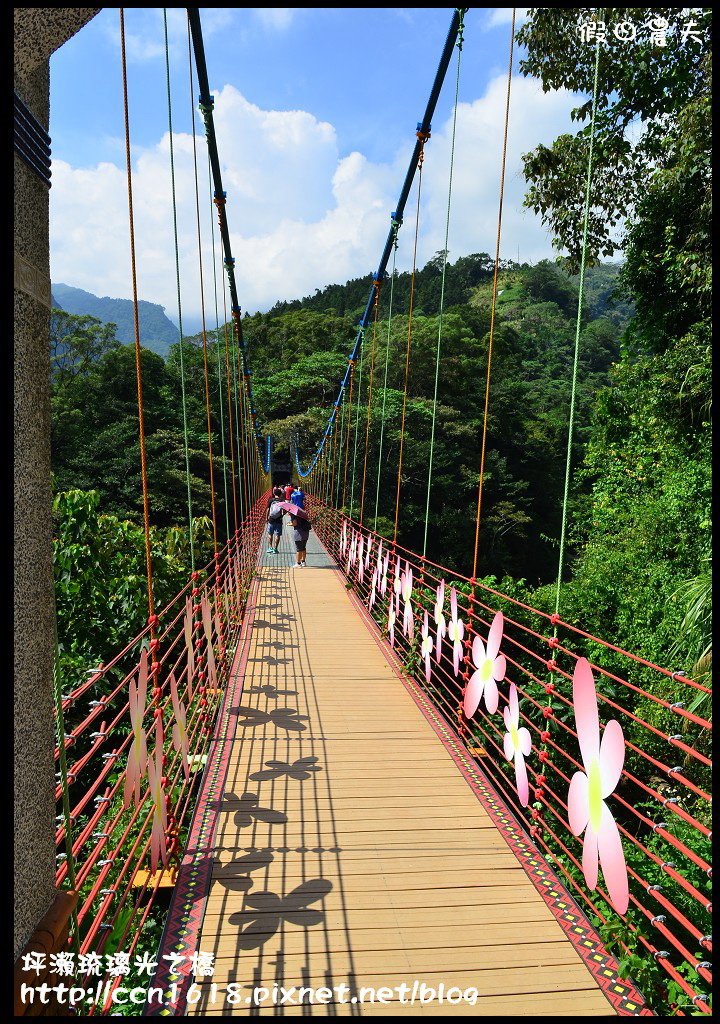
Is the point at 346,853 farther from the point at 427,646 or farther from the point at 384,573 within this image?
the point at 384,573

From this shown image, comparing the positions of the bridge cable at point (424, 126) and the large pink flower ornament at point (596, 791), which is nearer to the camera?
the large pink flower ornament at point (596, 791)

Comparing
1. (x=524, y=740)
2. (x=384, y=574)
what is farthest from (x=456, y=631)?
(x=384, y=574)

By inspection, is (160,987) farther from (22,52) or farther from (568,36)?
(568,36)

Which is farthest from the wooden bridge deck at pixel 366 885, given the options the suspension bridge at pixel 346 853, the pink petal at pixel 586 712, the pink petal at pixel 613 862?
the pink petal at pixel 586 712

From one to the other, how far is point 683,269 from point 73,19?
5000 mm

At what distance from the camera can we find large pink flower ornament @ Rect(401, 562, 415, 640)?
3906 millimetres

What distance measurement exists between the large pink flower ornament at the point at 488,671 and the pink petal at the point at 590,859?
0.73 meters

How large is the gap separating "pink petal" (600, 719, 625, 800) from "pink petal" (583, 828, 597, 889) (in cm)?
13

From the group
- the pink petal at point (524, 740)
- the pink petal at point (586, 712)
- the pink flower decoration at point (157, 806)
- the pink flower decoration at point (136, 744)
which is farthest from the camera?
the pink petal at point (524, 740)

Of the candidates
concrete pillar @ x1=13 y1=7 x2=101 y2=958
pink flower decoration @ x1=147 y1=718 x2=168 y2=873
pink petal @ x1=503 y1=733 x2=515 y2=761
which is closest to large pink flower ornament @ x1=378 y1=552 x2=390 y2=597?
pink petal @ x1=503 y1=733 x2=515 y2=761

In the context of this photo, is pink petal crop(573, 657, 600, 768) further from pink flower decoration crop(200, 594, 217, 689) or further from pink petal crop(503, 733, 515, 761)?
pink flower decoration crop(200, 594, 217, 689)

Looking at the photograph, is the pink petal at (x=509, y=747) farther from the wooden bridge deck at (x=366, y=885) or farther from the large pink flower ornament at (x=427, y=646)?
the large pink flower ornament at (x=427, y=646)

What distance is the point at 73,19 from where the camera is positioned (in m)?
1.03

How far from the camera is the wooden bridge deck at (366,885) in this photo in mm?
1497
